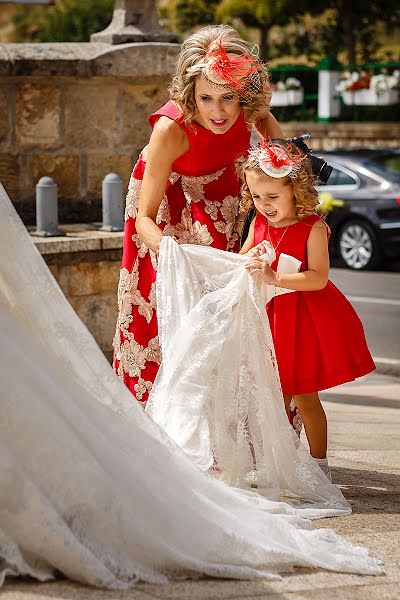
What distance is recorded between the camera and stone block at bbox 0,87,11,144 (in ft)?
27.2

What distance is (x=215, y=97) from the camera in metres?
4.95

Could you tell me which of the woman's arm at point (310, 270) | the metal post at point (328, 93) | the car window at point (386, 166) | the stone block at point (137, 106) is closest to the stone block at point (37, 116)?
the stone block at point (137, 106)

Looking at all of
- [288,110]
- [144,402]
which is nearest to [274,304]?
[144,402]

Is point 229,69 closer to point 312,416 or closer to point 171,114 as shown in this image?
point 171,114

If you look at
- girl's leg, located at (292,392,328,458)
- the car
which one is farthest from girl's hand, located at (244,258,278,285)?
the car

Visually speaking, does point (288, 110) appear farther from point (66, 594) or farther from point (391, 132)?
point (66, 594)

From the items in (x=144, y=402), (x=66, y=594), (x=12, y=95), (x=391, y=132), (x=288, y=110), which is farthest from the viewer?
(x=288, y=110)

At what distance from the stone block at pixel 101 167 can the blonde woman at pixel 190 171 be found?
10.8 ft

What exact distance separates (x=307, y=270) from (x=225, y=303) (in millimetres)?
351

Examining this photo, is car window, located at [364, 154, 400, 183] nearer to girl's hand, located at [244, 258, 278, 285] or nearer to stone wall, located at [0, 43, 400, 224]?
stone wall, located at [0, 43, 400, 224]

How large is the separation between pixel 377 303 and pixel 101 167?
475cm

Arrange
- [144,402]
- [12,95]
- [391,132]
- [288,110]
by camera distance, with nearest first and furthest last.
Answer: [144,402], [12,95], [391,132], [288,110]

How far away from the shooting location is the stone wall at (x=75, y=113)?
833 centimetres

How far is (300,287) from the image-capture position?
495 cm
